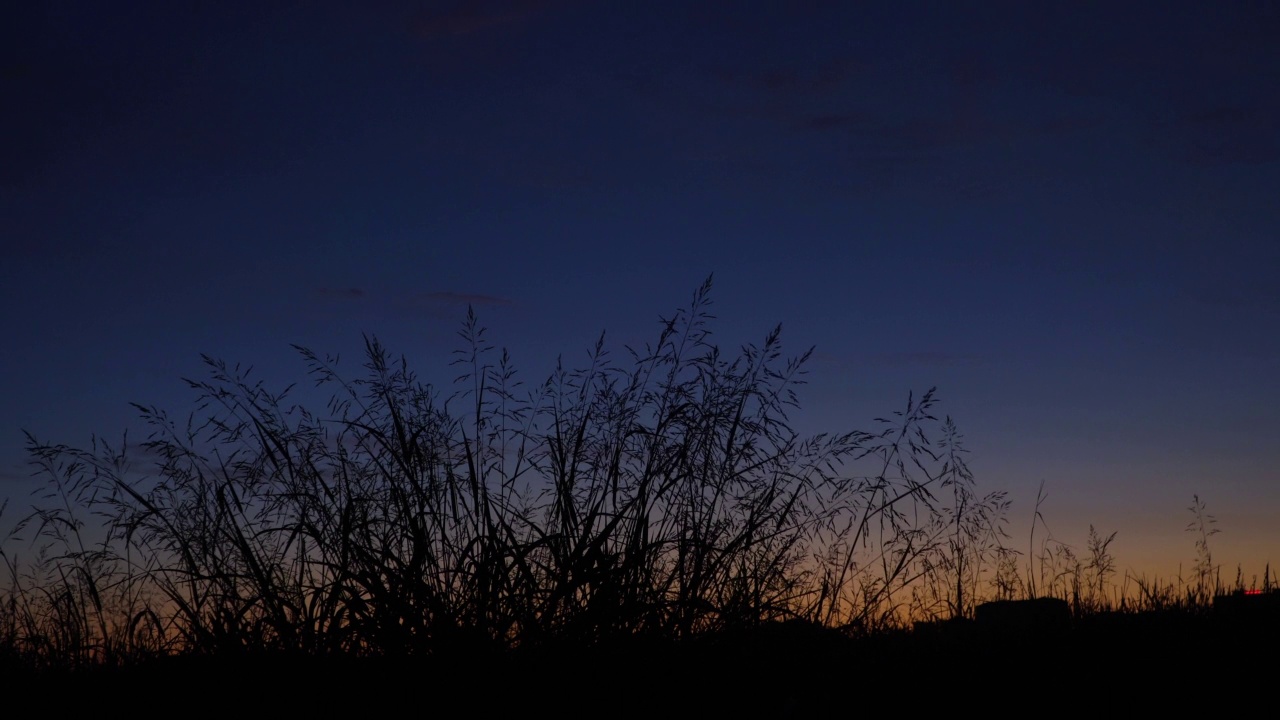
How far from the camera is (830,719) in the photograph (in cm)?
275

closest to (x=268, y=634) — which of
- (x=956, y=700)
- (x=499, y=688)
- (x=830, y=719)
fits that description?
(x=499, y=688)

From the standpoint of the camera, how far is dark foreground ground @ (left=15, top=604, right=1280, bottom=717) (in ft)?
8.94

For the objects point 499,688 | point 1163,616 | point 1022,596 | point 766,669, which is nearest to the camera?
point 499,688

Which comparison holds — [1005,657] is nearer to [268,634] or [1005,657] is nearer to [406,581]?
[406,581]

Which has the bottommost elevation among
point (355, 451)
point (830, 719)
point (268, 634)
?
point (830, 719)

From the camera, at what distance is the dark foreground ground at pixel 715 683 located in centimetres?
272

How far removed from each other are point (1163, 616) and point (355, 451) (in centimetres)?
381

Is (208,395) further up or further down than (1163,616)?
further up

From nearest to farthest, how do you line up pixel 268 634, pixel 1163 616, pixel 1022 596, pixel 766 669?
pixel 766 669 → pixel 268 634 → pixel 1163 616 → pixel 1022 596

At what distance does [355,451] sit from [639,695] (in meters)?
1.82

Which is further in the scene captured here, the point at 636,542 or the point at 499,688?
the point at 636,542

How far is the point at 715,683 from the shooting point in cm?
299

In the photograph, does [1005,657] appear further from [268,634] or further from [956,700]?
[268,634]

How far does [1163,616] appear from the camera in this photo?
14.7 ft
